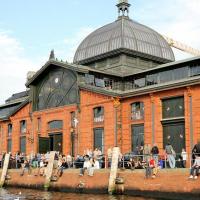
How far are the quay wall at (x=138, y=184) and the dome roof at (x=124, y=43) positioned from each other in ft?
55.7

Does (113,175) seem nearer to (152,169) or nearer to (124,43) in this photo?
(152,169)

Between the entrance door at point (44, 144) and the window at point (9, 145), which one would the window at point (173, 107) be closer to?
the entrance door at point (44, 144)

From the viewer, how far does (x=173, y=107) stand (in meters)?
34.9

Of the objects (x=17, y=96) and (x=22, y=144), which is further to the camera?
(x=17, y=96)

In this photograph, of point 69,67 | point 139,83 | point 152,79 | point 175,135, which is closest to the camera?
point 175,135

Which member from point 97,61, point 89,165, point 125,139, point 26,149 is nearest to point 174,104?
point 125,139

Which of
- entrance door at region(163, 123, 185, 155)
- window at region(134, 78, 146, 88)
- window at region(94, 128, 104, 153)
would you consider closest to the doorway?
window at region(94, 128, 104, 153)

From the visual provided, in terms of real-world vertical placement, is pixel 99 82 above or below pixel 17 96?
below

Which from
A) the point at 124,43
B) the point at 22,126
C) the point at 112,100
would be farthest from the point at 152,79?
the point at 22,126

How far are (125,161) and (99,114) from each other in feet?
31.2

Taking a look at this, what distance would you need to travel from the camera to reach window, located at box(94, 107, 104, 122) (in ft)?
130

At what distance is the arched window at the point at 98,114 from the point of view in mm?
39562

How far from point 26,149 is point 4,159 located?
6158 millimetres

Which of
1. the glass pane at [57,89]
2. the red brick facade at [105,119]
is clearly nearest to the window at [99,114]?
the red brick facade at [105,119]
